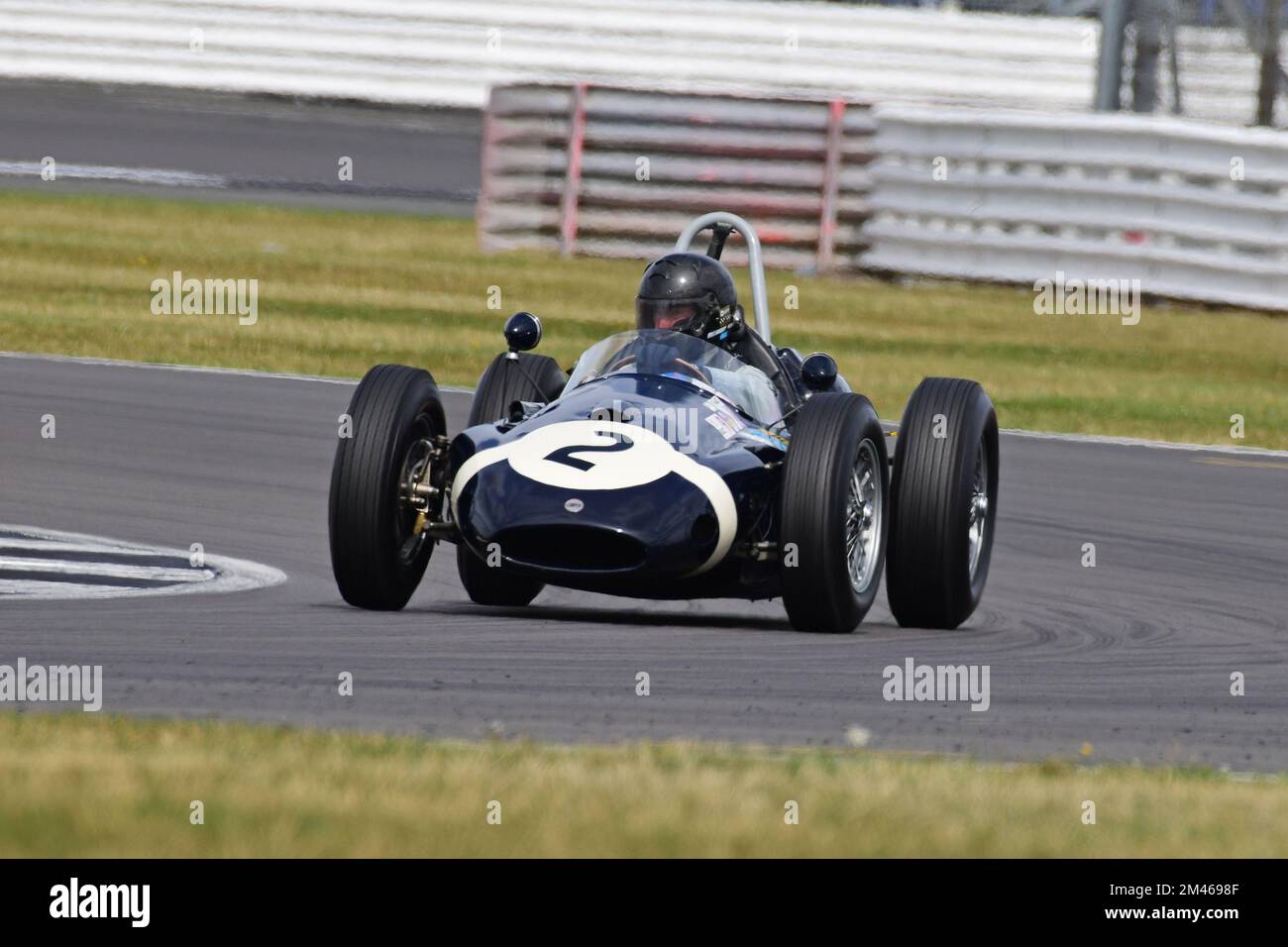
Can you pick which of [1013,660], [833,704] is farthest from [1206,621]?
[833,704]

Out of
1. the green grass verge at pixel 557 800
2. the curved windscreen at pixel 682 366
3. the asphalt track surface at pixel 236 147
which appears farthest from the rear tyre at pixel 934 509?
the asphalt track surface at pixel 236 147

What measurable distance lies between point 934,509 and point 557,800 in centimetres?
355

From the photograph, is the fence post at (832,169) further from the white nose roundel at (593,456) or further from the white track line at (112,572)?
the white nose roundel at (593,456)

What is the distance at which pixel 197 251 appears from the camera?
2136cm

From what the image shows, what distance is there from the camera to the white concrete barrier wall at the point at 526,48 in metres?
30.9

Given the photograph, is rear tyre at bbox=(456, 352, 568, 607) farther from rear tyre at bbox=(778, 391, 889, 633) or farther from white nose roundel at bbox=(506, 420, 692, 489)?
rear tyre at bbox=(778, 391, 889, 633)

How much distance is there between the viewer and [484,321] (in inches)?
731

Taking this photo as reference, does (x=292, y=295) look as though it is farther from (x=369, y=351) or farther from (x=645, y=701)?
(x=645, y=701)

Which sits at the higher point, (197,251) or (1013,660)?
(197,251)

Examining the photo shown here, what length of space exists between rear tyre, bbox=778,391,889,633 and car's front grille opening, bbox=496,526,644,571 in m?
0.51

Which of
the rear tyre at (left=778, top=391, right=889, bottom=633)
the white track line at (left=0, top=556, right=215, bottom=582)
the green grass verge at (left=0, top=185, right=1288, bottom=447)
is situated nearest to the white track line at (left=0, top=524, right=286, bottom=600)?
the white track line at (left=0, top=556, right=215, bottom=582)

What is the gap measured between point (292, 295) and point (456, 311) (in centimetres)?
127

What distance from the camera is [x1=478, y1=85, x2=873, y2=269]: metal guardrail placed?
21.2 meters

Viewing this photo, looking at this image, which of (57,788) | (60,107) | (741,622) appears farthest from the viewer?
(60,107)
